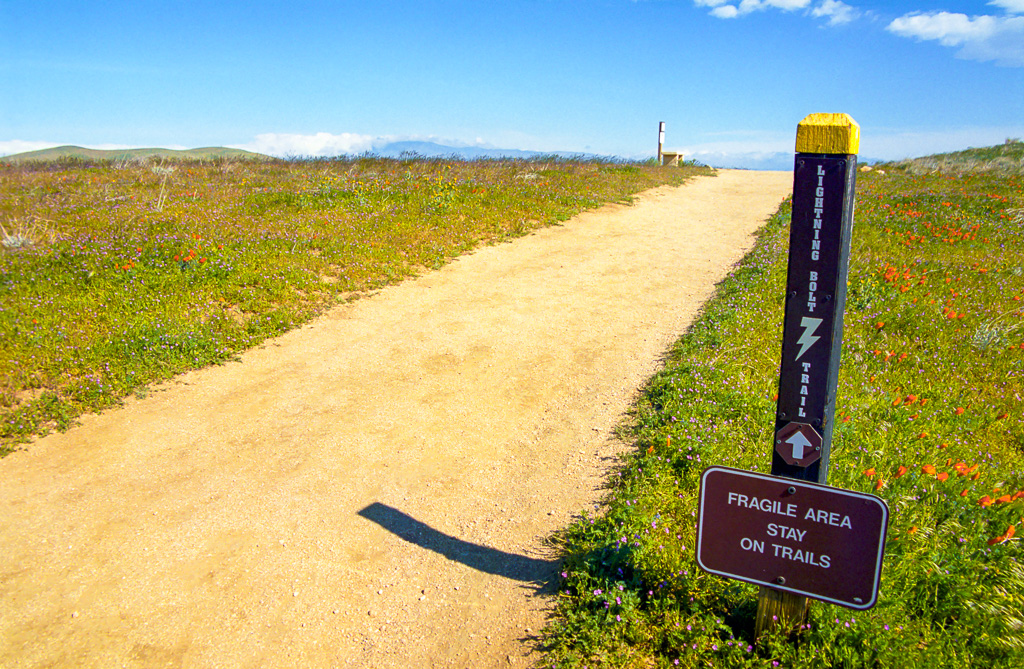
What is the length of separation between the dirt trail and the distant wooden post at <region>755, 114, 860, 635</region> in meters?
1.90

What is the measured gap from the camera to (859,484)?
445cm

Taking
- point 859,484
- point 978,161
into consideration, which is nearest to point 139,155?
point 859,484

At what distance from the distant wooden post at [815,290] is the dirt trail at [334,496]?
1.90 meters

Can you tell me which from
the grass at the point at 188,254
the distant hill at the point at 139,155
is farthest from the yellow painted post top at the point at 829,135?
the distant hill at the point at 139,155

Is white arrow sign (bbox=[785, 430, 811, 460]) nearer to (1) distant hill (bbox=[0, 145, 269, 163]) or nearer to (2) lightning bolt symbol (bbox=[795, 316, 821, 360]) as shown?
(2) lightning bolt symbol (bbox=[795, 316, 821, 360])

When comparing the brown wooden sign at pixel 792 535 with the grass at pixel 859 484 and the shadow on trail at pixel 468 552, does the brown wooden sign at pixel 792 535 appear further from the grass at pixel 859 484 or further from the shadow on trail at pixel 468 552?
the shadow on trail at pixel 468 552

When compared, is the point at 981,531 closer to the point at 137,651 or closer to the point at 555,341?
the point at 555,341

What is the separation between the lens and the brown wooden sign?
2.79m

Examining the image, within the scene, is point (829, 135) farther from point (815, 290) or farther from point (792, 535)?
point (792, 535)

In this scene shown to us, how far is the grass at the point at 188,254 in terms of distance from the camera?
6750 mm

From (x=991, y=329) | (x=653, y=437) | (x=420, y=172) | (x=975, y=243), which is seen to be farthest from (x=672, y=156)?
(x=653, y=437)

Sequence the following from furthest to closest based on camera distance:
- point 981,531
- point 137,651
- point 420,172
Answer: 1. point 420,172
2. point 981,531
3. point 137,651

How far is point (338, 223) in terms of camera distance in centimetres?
1247

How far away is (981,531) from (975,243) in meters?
11.0
